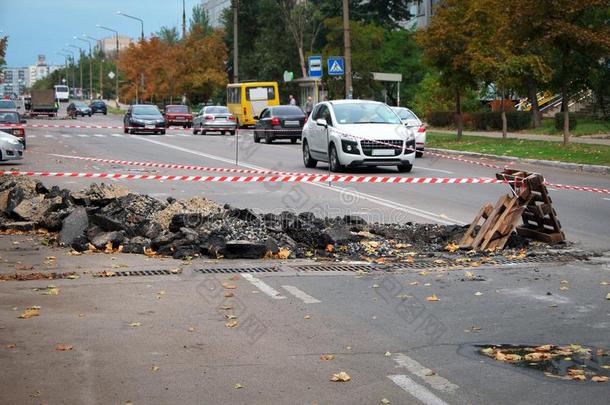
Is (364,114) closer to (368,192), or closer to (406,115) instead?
(368,192)

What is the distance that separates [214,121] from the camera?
157ft

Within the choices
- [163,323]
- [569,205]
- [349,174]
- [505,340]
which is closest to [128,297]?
[163,323]

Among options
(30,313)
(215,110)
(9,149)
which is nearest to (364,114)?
(9,149)

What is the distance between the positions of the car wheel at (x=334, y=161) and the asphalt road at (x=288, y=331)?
419 inches

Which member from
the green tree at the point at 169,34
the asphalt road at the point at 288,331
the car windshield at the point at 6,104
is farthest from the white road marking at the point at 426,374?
the green tree at the point at 169,34

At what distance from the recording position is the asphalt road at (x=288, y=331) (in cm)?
557

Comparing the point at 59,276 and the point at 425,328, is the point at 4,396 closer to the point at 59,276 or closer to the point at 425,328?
the point at 425,328

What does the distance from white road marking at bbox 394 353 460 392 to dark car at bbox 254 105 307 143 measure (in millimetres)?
32447

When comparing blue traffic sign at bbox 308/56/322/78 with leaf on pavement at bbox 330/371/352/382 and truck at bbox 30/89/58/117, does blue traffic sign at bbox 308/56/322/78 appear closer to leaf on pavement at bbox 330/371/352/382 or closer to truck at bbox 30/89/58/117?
leaf on pavement at bbox 330/371/352/382

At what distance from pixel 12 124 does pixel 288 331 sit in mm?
28288

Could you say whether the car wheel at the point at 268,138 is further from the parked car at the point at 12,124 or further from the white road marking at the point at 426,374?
the white road marking at the point at 426,374

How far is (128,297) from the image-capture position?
27.6 feet

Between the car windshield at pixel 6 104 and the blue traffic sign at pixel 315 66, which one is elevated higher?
the blue traffic sign at pixel 315 66

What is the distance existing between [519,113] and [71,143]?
789 inches
